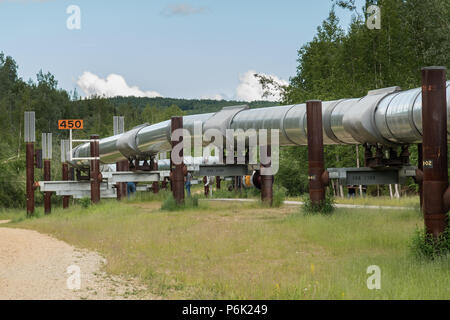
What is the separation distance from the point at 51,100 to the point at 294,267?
8599 cm

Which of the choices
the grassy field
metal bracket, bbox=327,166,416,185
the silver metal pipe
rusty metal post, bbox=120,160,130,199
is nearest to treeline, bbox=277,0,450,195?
rusty metal post, bbox=120,160,130,199

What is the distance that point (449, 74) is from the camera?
29.8 metres

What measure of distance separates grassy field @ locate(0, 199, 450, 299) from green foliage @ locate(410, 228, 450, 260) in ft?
0.83

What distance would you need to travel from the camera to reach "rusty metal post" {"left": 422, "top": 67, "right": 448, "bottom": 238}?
10.1m

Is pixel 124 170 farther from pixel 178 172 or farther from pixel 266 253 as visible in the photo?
pixel 266 253

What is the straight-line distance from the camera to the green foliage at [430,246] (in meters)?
10.0

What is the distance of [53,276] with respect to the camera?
960 cm

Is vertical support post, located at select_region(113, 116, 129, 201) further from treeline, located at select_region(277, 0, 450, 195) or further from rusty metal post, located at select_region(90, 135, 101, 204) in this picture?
treeline, located at select_region(277, 0, 450, 195)

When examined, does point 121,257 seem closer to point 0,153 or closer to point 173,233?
point 173,233

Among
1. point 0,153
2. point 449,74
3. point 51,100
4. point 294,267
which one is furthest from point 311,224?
point 51,100

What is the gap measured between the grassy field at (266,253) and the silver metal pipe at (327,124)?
2.09 m

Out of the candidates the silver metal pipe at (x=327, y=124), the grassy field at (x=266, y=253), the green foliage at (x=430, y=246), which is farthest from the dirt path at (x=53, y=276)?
the silver metal pipe at (x=327, y=124)

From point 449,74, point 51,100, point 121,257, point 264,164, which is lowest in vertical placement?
point 121,257

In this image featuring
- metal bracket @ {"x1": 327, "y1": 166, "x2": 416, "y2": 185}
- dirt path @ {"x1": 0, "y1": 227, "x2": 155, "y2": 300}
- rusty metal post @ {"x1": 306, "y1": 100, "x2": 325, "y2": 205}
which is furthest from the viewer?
rusty metal post @ {"x1": 306, "y1": 100, "x2": 325, "y2": 205}
